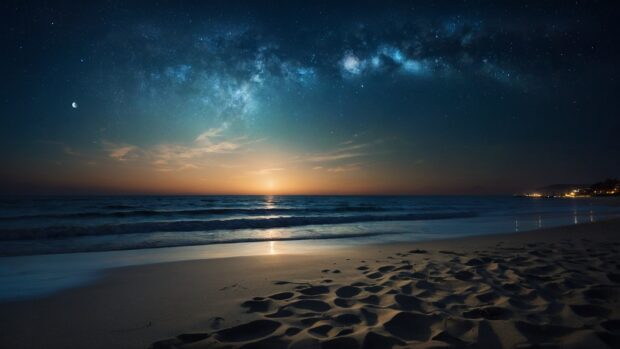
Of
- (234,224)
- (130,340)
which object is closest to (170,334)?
(130,340)

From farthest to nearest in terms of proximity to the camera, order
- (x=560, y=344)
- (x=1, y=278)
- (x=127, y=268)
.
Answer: (x=127, y=268) < (x=1, y=278) < (x=560, y=344)

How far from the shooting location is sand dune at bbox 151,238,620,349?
2.63m

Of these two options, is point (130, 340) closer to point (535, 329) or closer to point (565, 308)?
point (535, 329)

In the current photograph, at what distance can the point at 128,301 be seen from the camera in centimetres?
421

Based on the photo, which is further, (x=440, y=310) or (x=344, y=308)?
(x=344, y=308)

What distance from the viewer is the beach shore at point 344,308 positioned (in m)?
2.71

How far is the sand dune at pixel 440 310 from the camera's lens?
2631 millimetres

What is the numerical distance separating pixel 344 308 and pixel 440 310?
3.17 feet

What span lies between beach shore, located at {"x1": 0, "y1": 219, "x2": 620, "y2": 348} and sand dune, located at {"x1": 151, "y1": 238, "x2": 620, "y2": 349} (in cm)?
1

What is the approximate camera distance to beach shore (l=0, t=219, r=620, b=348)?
8.91 feet

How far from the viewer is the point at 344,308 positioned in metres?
3.42

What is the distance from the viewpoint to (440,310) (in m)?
3.25

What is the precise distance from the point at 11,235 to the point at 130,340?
15185mm

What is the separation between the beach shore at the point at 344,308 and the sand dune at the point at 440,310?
0.01 meters
